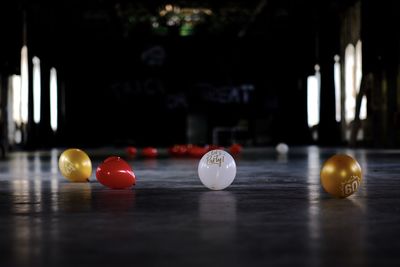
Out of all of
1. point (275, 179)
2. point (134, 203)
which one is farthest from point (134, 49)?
point (134, 203)

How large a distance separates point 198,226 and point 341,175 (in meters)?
2.20

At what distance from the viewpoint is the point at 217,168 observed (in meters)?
7.63

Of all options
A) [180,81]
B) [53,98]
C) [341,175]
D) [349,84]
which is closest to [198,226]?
[341,175]

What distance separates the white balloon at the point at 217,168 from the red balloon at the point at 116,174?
911 millimetres

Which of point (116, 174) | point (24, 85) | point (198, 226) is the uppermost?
point (24, 85)

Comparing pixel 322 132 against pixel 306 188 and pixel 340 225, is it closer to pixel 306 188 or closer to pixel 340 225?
pixel 306 188

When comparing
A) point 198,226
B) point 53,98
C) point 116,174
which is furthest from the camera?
point 53,98

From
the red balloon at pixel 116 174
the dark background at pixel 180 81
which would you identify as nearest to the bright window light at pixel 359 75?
the dark background at pixel 180 81

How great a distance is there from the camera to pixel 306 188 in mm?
8305

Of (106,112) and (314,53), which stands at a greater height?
(314,53)

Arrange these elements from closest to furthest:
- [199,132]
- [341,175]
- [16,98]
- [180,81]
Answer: [341,175]
[16,98]
[199,132]
[180,81]

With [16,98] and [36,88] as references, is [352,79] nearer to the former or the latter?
[16,98]

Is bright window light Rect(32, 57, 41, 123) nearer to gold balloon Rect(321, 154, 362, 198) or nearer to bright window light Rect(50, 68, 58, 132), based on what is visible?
bright window light Rect(50, 68, 58, 132)

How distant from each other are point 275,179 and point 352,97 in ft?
70.2
